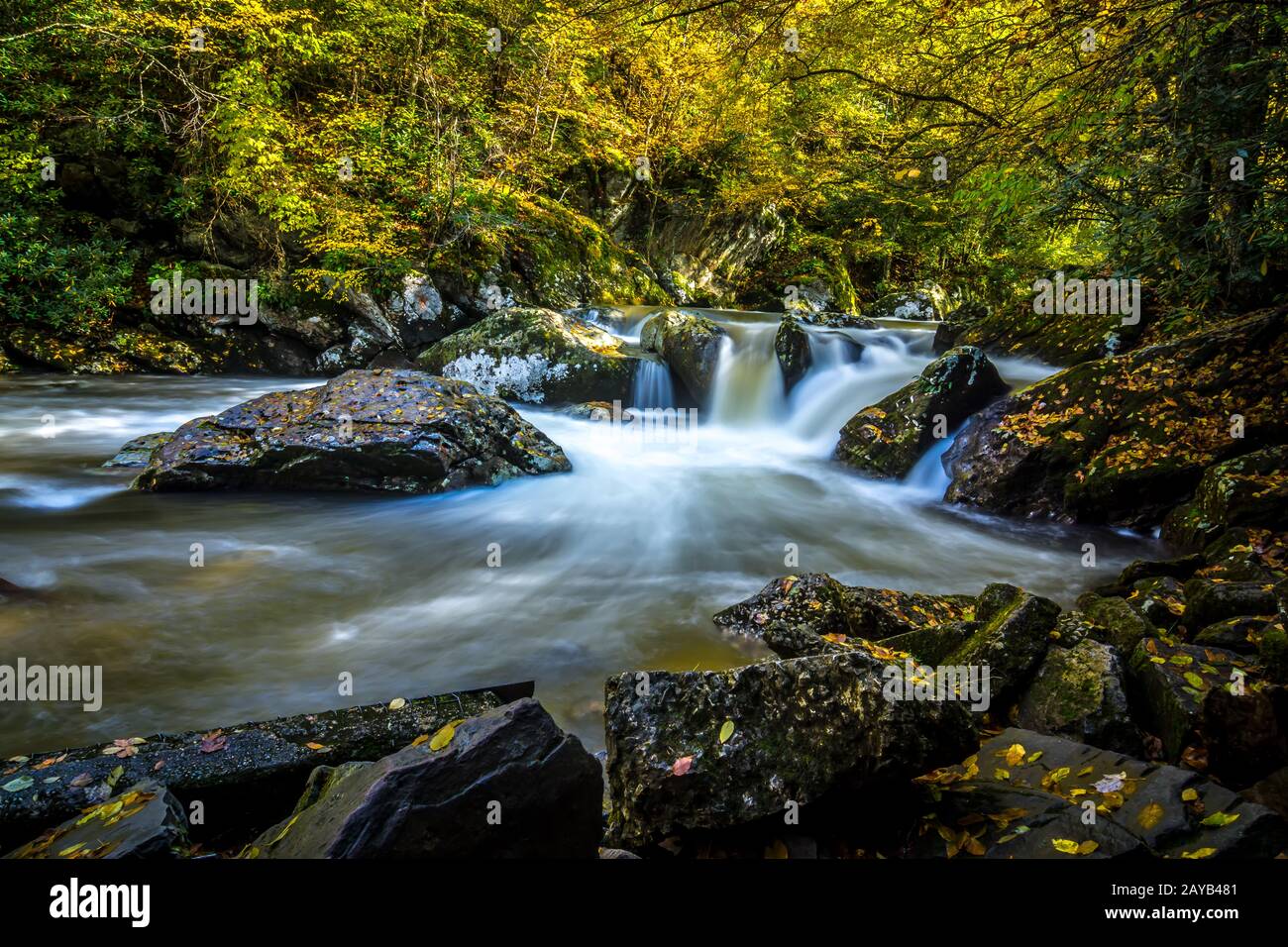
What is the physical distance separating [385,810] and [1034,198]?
7.18 meters

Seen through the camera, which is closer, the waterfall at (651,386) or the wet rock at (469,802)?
the wet rock at (469,802)

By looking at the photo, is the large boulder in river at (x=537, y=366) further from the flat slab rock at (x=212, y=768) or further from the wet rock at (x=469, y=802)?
the wet rock at (x=469, y=802)

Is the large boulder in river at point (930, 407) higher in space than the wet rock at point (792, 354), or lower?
lower

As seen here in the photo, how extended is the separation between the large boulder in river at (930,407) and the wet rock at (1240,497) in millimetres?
3098

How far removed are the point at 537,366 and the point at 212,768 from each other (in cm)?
983

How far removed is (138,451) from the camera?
26.4 feet

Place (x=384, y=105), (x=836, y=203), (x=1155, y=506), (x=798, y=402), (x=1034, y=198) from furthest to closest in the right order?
1. (x=836, y=203)
2. (x=384, y=105)
3. (x=798, y=402)
4. (x=1155, y=506)
5. (x=1034, y=198)

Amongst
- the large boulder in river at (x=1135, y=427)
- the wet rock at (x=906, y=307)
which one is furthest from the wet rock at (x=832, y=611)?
the wet rock at (x=906, y=307)

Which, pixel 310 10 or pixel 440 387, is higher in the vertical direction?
pixel 310 10

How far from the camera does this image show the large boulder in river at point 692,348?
12.4 metres

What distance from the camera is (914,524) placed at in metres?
7.59
